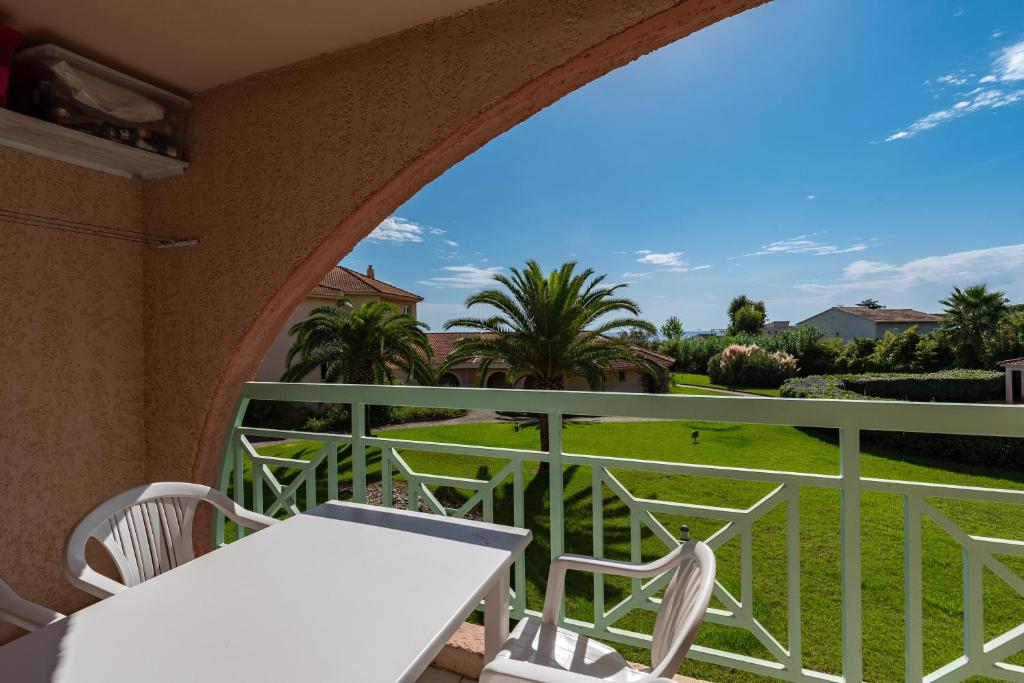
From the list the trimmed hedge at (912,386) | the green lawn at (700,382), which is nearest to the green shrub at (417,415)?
the green lawn at (700,382)

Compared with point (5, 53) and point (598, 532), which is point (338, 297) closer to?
point (5, 53)

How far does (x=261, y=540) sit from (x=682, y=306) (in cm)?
4605

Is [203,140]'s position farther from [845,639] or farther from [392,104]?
[845,639]

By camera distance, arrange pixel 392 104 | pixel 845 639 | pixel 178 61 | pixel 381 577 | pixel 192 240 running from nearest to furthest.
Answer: pixel 381 577
pixel 845 639
pixel 392 104
pixel 178 61
pixel 192 240

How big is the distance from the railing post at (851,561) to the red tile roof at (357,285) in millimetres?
17861

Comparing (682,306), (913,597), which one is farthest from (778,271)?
(913,597)

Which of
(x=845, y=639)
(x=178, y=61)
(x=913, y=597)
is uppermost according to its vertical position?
(x=178, y=61)

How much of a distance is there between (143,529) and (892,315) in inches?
1265

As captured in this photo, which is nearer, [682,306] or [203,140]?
A: [203,140]

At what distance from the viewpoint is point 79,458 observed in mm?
2359

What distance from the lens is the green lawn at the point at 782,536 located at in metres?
5.10

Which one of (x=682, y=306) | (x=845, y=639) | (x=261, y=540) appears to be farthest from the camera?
(x=682, y=306)

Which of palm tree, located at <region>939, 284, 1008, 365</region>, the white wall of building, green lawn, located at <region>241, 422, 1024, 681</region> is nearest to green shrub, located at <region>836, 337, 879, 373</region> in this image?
the white wall of building

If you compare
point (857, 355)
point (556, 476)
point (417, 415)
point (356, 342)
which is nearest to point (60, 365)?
point (556, 476)
